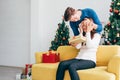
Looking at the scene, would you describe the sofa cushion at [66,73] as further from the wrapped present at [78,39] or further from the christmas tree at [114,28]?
the christmas tree at [114,28]

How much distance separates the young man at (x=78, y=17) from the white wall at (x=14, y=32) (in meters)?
2.82

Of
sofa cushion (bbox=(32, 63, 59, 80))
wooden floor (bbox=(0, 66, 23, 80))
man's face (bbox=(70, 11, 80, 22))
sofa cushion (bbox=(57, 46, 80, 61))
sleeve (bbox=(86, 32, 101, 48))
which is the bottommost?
wooden floor (bbox=(0, 66, 23, 80))

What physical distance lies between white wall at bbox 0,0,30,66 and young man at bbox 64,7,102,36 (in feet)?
9.24

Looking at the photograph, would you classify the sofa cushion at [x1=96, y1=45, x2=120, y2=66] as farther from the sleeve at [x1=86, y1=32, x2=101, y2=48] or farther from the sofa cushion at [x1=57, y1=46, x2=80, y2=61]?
the sofa cushion at [x1=57, y1=46, x2=80, y2=61]

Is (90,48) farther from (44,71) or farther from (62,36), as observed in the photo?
(62,36)

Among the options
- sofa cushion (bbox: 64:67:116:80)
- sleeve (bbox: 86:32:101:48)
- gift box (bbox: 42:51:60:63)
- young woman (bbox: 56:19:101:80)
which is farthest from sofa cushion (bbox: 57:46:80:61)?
sofa cushion (bbox: 64:67:116:80)

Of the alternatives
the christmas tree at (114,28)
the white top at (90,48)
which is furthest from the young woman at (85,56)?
the christmas tree at (114,28)

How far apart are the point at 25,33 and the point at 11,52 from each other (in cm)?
78

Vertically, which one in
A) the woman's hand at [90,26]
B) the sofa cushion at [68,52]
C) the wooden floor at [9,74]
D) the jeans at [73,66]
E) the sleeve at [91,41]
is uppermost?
the woman's hand at [90,26]

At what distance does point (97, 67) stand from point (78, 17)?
0.82 metres

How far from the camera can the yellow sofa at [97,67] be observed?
317 cm

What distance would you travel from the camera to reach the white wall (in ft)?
21.0

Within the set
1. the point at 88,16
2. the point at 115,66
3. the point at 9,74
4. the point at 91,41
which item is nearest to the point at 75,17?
the point at 88,16

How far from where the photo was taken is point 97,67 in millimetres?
3545
